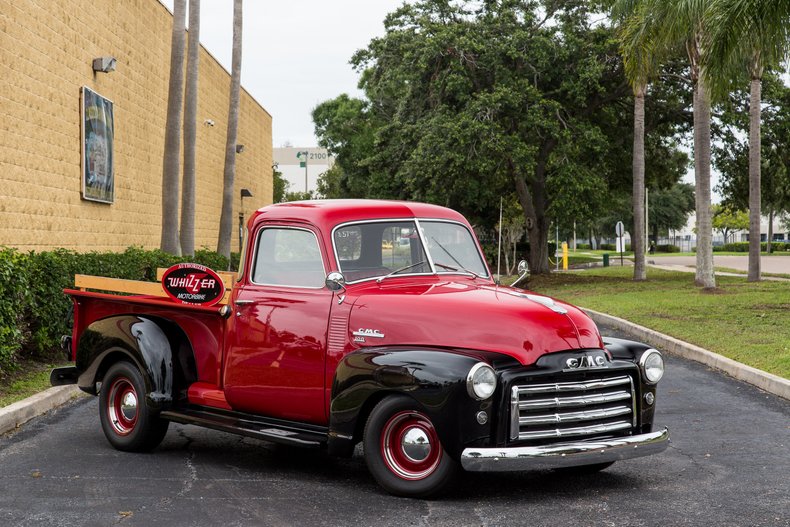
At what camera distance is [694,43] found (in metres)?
27.4

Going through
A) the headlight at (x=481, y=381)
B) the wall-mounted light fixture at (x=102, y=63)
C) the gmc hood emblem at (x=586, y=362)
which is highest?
the wall-mounted light fixture at (x=102, y=63)

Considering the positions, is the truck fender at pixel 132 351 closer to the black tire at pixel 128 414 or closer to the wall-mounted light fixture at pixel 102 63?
the black tire at pixel 128 414

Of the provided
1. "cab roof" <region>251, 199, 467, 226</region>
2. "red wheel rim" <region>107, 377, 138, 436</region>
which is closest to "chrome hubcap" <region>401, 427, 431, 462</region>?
"cab roof" <region>251, 199, 467, 226</region>

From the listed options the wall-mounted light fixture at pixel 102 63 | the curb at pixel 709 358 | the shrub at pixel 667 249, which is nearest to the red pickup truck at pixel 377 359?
the curb at pixel 709 358

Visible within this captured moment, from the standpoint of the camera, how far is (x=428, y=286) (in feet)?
23.2

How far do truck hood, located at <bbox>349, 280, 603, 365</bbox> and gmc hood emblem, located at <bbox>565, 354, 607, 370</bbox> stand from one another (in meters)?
0.11

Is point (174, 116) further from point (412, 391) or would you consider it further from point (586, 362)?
point (586, 362)

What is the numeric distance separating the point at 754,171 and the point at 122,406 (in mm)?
25710

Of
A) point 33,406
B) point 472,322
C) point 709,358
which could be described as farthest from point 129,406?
point 709,358

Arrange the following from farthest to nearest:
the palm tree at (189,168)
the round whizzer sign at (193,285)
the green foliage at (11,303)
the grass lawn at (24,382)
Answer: the palm tree at (189,168)
the green foliage at (11,303)
the grass lawn at (24,382)
the round whizzer sign at (193,285)

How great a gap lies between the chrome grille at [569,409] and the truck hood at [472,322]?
24 centimetres

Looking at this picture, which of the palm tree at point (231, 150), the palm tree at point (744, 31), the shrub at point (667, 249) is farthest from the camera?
the shrub at point (667, 249)

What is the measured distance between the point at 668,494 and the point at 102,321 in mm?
4717

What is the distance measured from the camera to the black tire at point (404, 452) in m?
6.15
